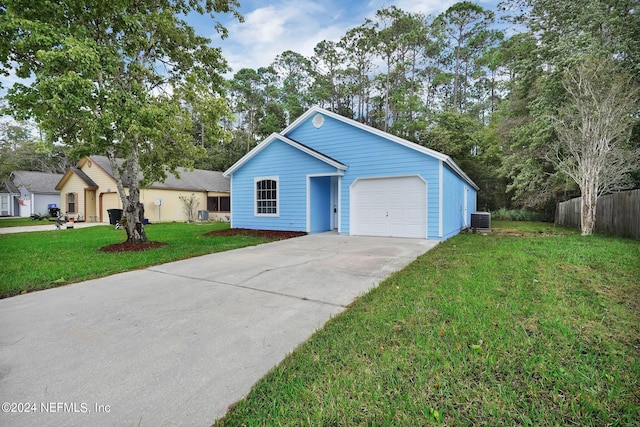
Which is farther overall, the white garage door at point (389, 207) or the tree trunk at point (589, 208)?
the tree trunk at point (589, 208)

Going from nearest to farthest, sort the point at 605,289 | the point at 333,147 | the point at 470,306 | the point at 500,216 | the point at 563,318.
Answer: the point at 563,318, the point at 470,306, the point at 605,289, the point at 333,147, the point at 500,216

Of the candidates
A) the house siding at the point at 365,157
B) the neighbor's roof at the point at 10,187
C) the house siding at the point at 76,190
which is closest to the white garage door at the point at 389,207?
the house siding at the point at 365,157

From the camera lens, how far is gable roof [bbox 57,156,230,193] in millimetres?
18797

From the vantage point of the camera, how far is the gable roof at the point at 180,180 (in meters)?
18.8

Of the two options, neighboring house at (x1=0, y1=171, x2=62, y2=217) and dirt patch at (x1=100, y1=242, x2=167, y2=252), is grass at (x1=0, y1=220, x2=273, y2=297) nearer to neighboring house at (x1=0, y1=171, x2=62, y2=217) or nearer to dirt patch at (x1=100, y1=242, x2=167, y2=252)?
dirt patch at (x1=100, y1=242, x2=167, y2=252)

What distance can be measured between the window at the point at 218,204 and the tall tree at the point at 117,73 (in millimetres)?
12088

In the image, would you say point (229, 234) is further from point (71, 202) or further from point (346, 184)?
point (71, 202)

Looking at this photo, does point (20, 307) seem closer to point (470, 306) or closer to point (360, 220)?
point (470, 306)

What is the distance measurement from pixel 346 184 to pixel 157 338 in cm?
863

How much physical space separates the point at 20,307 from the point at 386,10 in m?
28.8

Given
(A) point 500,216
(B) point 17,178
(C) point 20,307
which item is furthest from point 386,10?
(B) point 17,178

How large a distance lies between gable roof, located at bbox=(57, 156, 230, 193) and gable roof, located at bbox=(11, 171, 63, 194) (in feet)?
24.5

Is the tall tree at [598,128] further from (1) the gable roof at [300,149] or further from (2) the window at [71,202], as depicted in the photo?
(2) the window at [71,202]

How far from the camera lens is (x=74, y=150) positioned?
25.9ft
